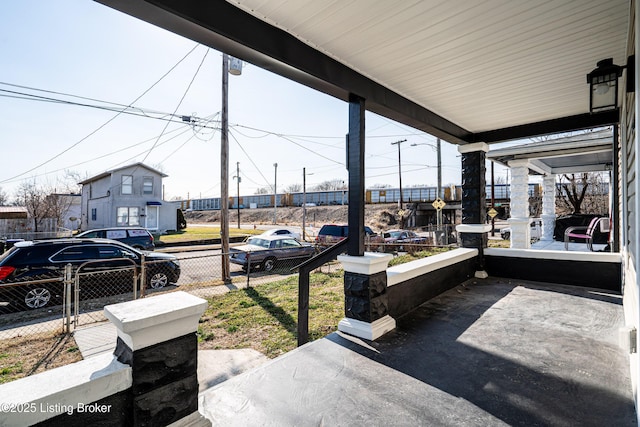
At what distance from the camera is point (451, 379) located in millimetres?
2227

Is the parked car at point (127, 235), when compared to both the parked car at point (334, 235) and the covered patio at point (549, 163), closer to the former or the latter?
the parked car at point (334, 235)

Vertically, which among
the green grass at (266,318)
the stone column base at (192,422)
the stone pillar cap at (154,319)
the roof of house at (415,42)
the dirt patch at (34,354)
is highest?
the roof of house at (415,42)

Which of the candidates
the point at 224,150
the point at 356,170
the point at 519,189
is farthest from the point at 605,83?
the point at 224,150

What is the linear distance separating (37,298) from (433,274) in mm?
7290

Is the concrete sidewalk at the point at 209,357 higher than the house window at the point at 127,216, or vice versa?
the house window at the point at 127,216

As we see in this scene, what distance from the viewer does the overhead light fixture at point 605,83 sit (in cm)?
260

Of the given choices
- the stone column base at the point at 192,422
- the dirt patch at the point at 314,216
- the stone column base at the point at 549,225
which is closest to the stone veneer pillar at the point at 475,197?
the stone column base at the point at 192,422

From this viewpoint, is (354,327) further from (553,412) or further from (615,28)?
(615,28)

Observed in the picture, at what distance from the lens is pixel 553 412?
1.84 m

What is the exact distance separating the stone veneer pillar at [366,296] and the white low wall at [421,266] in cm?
29

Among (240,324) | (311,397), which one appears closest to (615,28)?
(311,397)

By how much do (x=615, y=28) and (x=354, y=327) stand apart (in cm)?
328

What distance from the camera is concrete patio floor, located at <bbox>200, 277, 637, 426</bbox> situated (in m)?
1.82

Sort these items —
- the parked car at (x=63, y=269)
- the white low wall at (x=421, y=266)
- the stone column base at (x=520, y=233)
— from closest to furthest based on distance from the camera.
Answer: the white low wall at (x=421, y=266) < the parked car at (x=63, y=269) < the stone column base at (x=520, y=233)
